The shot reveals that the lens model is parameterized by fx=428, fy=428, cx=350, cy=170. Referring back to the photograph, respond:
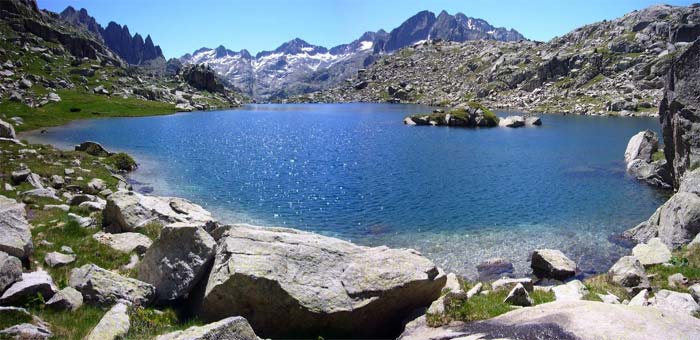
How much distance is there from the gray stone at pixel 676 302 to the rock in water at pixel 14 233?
22995mm

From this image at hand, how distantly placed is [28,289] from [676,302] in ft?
72.5

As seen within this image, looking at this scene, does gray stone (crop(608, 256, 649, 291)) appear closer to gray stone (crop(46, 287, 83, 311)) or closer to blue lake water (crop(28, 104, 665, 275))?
blue lake water (crop(28, 104, 665, 275))

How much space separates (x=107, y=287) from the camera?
46.0 feet

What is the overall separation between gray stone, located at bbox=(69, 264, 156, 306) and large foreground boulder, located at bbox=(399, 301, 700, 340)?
30.8 feet

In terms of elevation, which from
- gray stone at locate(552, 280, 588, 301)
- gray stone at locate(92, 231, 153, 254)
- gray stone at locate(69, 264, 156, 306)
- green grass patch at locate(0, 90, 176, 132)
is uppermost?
green grass patch at locate(0, 90, 176, 132)

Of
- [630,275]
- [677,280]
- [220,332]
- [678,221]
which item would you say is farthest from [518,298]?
[678,221]

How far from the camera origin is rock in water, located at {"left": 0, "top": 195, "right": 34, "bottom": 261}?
48.4 feet

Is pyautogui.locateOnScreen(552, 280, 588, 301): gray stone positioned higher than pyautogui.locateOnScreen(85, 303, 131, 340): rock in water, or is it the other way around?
pyautogui.locateOnScreen(85, 303, 131, 340): rock in water

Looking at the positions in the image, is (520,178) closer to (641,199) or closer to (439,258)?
(641,199)

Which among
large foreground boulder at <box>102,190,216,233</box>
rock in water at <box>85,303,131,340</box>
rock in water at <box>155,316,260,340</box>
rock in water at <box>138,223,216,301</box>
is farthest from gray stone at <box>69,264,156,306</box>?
large foreground boulder at <box>102,190,216,233</box>

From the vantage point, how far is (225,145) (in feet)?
287

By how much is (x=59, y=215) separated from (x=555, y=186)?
160 ft

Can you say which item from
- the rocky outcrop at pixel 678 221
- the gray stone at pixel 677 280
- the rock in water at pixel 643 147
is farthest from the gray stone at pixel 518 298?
the rock in water at pixel 643 147

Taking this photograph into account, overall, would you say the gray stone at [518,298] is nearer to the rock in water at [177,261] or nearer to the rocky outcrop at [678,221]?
the rock in water at [177,261]
